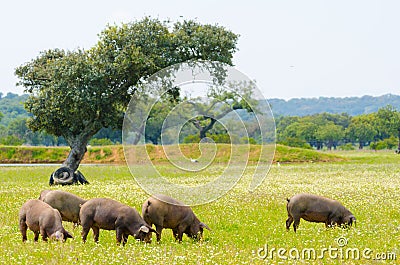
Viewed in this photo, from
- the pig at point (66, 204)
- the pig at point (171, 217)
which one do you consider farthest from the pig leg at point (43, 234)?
the pig at point (66, 204)

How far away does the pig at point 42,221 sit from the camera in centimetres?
1345

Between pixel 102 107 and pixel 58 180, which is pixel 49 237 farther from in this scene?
pixel 102 107

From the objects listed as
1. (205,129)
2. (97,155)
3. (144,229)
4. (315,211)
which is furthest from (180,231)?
(97,155)

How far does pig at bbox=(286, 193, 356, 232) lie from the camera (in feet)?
53.4

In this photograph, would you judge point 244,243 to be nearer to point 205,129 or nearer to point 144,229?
point 144,229

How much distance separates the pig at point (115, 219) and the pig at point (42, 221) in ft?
2.51

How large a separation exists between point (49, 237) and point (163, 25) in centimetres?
2940

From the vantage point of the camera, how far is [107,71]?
130 ft

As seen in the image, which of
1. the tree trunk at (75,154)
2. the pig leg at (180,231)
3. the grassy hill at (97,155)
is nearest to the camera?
the pig leg at (180,231)

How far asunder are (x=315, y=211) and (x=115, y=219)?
5.71 meters

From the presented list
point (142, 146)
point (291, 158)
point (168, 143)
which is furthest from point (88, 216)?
point (291, 158)

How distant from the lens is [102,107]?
134 ft

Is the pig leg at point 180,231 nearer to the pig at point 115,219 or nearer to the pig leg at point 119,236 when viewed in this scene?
the pig at point 115,219

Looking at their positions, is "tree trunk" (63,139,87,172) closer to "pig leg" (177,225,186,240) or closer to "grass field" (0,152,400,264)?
"grass field" (0,152,400,264)
